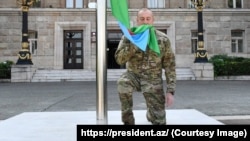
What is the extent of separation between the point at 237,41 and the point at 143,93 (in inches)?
1029

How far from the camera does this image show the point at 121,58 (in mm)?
4422

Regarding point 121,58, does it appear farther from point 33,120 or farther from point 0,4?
point 0,4

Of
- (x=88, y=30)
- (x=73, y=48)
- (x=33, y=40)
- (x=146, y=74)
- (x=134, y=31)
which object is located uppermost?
(x=88, y=30)

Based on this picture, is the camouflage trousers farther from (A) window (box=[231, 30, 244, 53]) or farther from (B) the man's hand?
(A) window (box=[231, 30, 244, 53])

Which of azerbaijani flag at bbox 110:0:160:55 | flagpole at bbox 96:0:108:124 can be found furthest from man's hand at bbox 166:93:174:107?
flagpole at bbox 96:0:108:124

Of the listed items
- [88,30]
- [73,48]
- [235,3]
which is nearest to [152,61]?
[88,30]

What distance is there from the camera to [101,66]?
131 inches

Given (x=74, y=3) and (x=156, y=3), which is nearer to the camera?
(x=74, y=3)

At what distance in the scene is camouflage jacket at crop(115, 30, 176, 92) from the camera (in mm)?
4517

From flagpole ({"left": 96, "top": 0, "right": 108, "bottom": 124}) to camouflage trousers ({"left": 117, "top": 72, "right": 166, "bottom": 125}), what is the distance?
44.8 inches

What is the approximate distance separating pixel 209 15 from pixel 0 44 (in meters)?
18.1

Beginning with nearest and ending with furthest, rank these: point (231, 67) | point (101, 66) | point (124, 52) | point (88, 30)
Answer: point (101, 66) < point (124, 52) < point (231, 67) < point (88, 30)

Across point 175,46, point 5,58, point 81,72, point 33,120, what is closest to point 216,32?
point 175,46

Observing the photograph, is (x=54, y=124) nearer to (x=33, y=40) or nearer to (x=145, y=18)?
(x=145, y=18)
